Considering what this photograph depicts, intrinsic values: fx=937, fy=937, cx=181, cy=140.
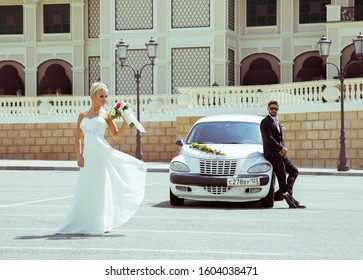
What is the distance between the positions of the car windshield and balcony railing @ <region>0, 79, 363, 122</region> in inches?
663

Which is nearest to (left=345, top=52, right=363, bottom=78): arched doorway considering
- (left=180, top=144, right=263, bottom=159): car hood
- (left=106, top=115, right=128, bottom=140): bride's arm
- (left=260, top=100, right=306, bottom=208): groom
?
(left=180, top=144, right=263, bottom=159): car hood

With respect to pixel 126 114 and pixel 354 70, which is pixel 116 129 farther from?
pixel 354 70

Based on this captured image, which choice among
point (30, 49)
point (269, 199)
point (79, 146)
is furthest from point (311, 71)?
point (79, 146)

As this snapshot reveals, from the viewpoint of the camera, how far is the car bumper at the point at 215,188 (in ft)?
53.8

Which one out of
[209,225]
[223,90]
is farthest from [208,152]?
[223,90]

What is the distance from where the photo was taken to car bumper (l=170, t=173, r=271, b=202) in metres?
16.4

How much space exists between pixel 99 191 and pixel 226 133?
6.47 meters

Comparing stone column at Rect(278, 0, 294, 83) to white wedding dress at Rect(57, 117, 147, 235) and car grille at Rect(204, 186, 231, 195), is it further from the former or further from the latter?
white wedding dress at Rect(57, 117, 147, 235)

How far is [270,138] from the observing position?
16.2 m

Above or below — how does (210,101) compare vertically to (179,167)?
above

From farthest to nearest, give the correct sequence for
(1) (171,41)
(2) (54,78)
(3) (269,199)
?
1. (2) (54,78)
2. (1) (171,41)
3. (3) (269,199)

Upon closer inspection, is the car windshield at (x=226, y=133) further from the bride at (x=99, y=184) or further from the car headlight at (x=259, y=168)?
the bride at (x=99, y=184)

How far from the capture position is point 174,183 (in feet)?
54.6

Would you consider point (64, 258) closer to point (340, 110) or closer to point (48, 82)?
point (340, 110)
